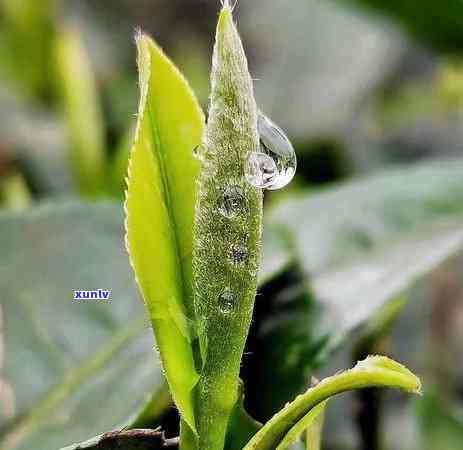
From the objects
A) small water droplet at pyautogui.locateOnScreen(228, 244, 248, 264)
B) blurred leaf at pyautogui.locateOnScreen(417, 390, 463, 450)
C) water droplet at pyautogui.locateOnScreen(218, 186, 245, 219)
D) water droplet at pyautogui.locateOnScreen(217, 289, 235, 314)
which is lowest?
blurred leaf at pyautogui.locateOnScreen(417, 390, 463, 450)

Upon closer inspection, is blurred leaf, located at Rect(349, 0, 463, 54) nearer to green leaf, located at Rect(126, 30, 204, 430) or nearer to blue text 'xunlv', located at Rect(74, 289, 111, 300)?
blue text 'xunlv', located at Rect(74, 289, 111, 300)

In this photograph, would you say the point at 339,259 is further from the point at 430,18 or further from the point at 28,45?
the point at 28,45

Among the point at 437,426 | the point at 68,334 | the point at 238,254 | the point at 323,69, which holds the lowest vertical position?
the point at 437,426

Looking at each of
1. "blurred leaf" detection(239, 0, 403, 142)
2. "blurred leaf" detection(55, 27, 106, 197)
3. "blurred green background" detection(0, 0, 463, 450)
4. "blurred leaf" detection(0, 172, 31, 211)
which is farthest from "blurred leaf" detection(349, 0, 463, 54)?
"blurred leaf" detection(0, 172, 31, 211)

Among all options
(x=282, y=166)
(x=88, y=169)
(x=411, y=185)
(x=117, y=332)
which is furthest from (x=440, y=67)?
(x=282, y=166)

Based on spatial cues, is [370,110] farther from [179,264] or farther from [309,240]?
[179,264]

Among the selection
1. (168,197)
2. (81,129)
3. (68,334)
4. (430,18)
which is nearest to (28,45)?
(81,129)
